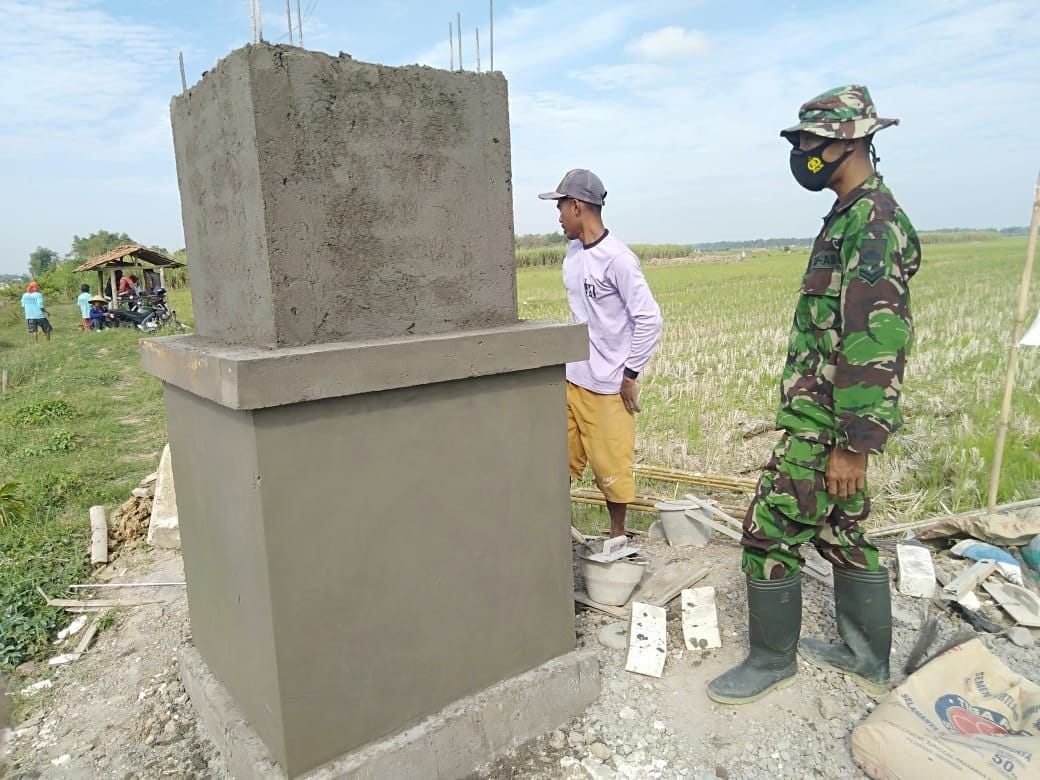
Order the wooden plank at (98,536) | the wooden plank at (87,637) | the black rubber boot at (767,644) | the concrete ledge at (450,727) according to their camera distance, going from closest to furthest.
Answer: the concrete ledge at (450,727)
the black rubber boot at (767,644)
the wooden plank at (87,637)
the wooden plank at (98,536)

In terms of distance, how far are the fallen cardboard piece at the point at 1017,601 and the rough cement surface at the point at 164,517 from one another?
4552mm

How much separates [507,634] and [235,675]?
0.95m

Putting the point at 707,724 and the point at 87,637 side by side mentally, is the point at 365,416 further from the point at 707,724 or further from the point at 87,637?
the point at 87,637

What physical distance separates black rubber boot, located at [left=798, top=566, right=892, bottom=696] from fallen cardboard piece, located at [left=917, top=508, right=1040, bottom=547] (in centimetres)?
155

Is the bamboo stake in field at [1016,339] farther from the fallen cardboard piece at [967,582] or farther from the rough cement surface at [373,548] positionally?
the rough cement surface at [373,548]

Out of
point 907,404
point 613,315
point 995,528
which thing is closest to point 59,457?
point 613,315

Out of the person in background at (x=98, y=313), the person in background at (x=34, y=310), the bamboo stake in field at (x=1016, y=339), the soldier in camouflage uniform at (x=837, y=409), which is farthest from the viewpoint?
the person in background at (x=98, y=313)

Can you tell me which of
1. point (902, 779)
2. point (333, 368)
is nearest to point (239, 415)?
point (333, 368)

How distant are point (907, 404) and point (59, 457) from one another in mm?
8464

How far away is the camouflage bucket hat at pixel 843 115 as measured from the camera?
2486 millimetres

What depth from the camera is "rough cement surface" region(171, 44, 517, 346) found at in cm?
210

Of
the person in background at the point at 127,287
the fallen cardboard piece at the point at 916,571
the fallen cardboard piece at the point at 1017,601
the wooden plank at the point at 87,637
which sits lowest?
the wooden plank at the point at 87,637

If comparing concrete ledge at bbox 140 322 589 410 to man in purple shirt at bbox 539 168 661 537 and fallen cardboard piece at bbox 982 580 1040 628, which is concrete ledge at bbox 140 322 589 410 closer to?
man in purple shirt at bbox 539 168 661 537

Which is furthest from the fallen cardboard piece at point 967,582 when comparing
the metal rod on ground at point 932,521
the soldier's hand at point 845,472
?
the soldier's hand at point 845,472
